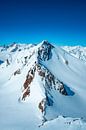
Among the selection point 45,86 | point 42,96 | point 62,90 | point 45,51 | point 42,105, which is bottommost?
point 42,105

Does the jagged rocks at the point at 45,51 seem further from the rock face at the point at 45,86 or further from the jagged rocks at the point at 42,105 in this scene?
the jagged rocks at the point at 42,105

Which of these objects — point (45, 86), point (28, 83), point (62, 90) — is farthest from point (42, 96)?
point (28, 83)

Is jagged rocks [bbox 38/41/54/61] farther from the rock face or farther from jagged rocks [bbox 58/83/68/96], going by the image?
jagged rocks [bbox 58/83/68/96]

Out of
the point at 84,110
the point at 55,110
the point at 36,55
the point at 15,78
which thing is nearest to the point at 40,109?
the point at 55,110

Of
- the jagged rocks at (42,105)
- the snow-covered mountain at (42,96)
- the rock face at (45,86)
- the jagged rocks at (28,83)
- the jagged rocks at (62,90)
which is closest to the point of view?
the snow-covered mountain at (42,96)

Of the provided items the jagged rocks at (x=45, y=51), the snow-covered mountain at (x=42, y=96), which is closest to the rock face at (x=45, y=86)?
the snow-covered mountain at (x=42, y=96)

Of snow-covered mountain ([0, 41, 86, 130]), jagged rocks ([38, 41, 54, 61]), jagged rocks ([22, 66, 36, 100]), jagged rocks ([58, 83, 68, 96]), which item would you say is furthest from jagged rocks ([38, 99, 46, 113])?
jagged rocks ([38, 41, 54, 61])

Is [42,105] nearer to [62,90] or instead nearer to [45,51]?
[62,90]

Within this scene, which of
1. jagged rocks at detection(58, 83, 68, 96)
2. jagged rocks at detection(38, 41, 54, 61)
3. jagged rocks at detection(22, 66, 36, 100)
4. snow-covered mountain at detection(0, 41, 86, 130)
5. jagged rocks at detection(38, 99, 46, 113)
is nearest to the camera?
snow-covered mountain at detection(0, 41, 86, 130)

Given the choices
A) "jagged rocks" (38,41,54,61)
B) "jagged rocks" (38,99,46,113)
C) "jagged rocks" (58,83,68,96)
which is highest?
"jagged rocks" (38,41,54,61)

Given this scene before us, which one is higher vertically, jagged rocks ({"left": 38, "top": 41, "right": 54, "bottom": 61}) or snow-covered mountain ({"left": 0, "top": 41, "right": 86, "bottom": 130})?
jagged rocks ({"left": 38, "top": 41, "right": 54, "bottom": 61})

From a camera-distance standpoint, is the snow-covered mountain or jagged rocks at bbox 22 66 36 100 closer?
the snow-covered mountain
